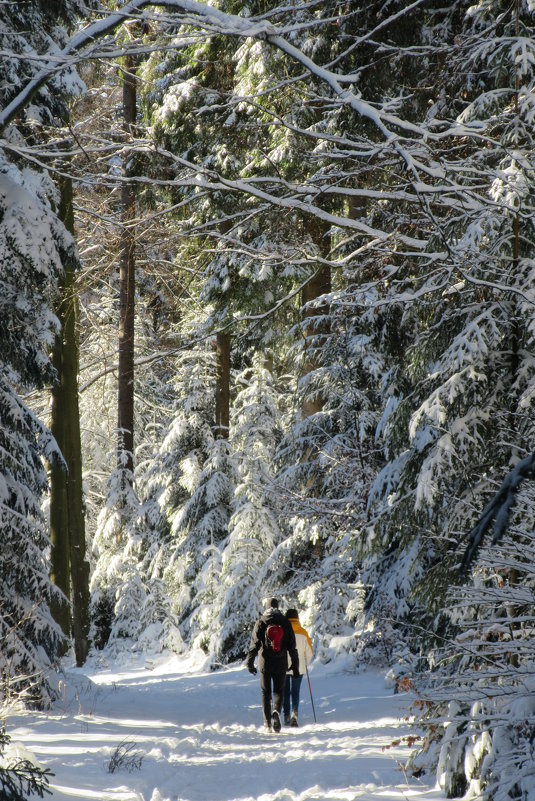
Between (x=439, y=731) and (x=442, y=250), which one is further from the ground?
(x=442, y=250)

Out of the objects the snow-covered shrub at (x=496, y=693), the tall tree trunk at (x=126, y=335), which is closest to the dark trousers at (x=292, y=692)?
the snow-covered shrub at (x=496, y=693)

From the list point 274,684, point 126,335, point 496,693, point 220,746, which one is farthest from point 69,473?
point 496,693

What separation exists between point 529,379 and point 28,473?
6.64 m

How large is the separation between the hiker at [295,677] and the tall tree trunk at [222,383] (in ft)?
27.0

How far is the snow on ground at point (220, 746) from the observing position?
6141 millimetres

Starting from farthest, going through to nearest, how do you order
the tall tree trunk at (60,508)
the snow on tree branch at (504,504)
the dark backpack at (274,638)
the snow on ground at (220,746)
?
the tall tree trunk at (60,508) < the dark backpack at (274,638) < the snow on ground at (220,746) < the snow on tree branch at (504,504)

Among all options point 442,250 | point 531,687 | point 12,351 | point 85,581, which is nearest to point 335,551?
point 85,581

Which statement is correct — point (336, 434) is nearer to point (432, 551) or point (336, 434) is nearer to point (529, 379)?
point (432, 551)

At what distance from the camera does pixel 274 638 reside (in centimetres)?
1020

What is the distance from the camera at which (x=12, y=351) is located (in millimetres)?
9609

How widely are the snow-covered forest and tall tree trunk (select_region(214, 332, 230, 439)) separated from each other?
10 cm

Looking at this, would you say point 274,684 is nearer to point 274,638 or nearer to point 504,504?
point 274,638

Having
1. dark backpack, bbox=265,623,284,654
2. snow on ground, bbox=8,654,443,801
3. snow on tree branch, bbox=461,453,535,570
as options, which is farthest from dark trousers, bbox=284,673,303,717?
snow on tree branch, bbox=461,453,535,570

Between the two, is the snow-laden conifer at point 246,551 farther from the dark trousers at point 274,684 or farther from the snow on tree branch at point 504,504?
the snow on tree branch at point 504,504
